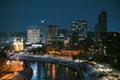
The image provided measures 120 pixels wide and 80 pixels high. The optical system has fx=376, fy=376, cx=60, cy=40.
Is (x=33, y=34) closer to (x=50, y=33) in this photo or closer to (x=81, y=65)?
(x=50, y=33)

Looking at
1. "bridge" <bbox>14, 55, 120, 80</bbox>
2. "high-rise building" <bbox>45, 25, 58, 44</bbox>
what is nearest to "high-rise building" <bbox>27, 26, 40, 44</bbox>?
"high-rise building" <bbox>45, 25, 58, 44</bbox>

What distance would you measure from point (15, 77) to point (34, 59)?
96.0 ft

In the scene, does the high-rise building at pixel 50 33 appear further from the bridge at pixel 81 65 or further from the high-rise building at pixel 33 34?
the bridge at pixel 81 65

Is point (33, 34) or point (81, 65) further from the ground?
point (33, 34)

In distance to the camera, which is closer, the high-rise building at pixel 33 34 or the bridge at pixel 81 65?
the bridge at pixel 81 65

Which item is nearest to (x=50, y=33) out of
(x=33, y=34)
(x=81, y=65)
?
(x=33, y=34)

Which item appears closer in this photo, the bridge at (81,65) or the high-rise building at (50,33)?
the bridge at (81,65)

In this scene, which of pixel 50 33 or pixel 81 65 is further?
pixel 50 33

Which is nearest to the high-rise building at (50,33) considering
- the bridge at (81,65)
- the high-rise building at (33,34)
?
the high-rise building at (33,34)

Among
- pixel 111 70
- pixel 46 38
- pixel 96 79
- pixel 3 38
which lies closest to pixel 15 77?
pixel 96 79

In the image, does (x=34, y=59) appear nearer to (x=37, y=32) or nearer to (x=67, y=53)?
(x=67, y=53)

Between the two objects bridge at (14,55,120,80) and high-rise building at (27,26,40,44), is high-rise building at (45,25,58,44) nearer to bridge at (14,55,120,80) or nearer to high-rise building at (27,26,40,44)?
high-rise building at (27,26,40,44)

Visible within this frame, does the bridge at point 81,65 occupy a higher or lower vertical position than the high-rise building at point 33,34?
lower

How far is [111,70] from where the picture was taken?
27.2 meters
